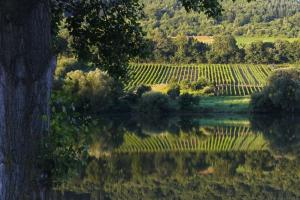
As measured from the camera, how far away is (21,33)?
331 cm

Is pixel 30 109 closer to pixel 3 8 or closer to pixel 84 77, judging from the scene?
pixel 3 8

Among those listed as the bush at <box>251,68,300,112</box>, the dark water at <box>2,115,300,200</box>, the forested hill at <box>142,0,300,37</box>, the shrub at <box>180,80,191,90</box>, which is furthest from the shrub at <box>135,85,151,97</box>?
the forested hill at <box>142,0,300,37</box>

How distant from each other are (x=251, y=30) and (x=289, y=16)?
35237 mm

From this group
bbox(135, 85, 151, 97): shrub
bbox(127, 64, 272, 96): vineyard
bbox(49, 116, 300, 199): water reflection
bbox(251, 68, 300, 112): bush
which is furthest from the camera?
bbox(127, 64, 272, 96): vineyard

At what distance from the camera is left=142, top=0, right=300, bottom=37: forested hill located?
141 m

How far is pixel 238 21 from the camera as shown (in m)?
162

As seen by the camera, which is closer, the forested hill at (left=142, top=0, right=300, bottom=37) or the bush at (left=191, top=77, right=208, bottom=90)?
the bush at (left=191, top=77, right=208, bottom=90)

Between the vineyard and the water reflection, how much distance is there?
100 feet

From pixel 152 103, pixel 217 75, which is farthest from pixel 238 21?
pixel 152 103

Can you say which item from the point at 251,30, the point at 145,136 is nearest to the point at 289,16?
the point at 251,30

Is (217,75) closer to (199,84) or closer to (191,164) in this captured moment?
(199,84)

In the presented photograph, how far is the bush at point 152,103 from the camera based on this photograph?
54.5m

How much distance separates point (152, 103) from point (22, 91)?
51.2 metres

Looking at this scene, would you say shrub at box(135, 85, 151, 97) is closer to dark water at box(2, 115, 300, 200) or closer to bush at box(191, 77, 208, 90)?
bush at box(191, 77, 208, 90)
